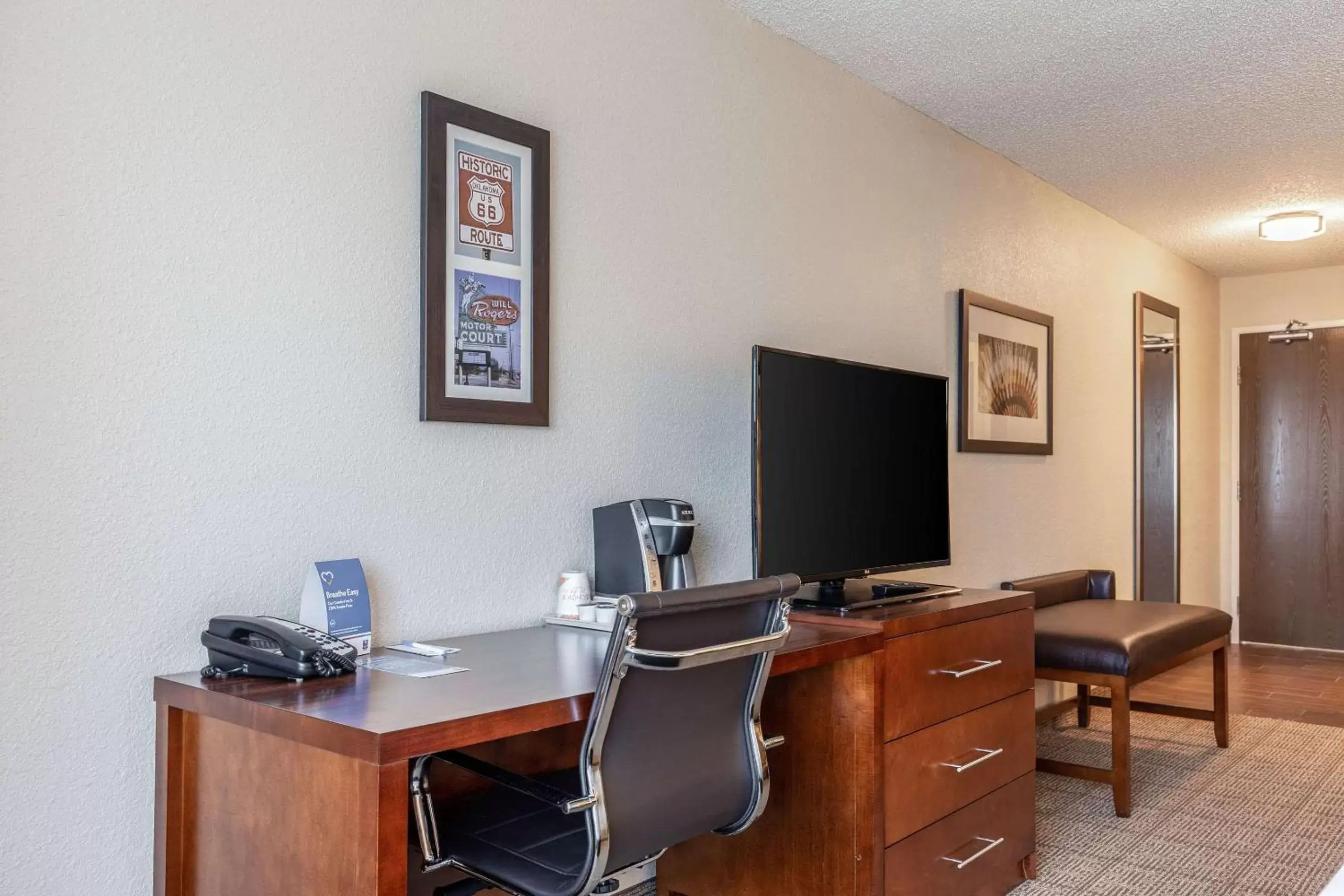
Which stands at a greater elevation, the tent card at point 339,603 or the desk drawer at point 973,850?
the tent card at point 339,603

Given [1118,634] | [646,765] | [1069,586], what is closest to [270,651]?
[646,765]

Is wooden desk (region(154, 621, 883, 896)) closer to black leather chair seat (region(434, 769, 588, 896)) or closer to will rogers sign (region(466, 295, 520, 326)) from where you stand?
black leather chair seat (region(434, 769, 588, 896))

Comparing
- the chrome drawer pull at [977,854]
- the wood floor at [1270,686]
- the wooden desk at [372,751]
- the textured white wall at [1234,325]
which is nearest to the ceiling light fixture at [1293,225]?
the textured white wall at [1234,325]

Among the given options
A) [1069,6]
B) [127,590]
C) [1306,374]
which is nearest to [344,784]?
[127,590]

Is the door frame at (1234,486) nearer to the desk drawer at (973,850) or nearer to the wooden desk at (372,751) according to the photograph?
the desk drawer at (973,850)

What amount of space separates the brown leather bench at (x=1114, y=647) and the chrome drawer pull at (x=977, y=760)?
0.93 meters

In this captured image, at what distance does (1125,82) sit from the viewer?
3273 millimetres

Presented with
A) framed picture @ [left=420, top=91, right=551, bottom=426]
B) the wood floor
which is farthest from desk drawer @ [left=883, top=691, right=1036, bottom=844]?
the wood floor

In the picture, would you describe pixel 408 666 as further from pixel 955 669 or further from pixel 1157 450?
pixel 1157 450

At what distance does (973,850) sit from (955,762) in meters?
0.25

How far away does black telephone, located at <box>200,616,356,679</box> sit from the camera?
5.01 ft

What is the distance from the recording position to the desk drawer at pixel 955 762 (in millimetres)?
2199

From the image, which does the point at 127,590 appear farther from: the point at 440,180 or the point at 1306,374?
the point at 1306,374

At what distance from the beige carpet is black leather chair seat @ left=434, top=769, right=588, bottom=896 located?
5.05ft
